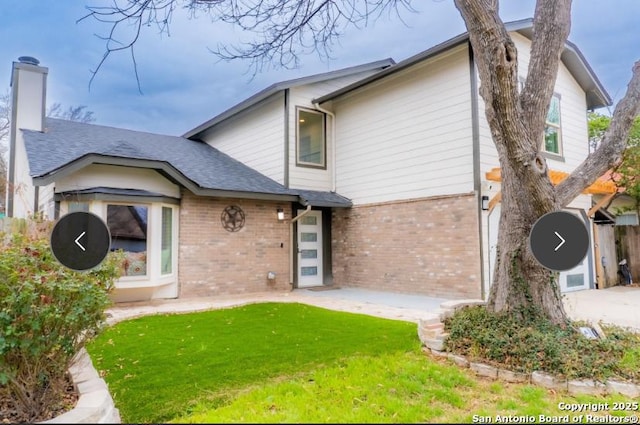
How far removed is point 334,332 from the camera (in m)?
5.88

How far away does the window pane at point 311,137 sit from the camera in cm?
1188

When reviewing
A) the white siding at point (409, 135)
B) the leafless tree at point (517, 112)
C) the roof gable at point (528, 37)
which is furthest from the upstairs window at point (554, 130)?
the leafless tree at point (517, 112)

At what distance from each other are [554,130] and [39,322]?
11523mm

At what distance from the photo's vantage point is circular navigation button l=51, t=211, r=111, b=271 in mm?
2729

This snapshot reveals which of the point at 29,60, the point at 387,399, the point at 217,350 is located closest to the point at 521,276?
the point at 387,399

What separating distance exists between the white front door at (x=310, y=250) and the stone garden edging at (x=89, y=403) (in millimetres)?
8138

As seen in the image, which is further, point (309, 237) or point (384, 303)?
point (309, 237)

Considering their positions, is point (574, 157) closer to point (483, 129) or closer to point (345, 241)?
point (483, 129)

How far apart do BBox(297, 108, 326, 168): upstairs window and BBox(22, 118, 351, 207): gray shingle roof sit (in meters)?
1.05

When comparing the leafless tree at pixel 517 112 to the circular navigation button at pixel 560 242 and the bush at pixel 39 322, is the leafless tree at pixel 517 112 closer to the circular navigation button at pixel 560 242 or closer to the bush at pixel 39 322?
the circular navigation button at pixel 560 242

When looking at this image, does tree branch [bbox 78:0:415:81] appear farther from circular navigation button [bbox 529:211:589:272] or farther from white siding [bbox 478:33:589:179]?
white siding [bbox 478:33:589:179]

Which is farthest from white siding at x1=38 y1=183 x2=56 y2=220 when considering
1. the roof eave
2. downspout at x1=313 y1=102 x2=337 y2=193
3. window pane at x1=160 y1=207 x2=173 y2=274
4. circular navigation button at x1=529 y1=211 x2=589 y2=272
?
circular navigation button at x1=529 y1=211 x2=589 y2=272

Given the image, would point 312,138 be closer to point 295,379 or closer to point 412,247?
point 412,247

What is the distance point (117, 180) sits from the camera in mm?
8500
